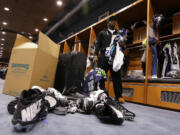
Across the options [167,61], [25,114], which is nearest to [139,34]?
[167,61]

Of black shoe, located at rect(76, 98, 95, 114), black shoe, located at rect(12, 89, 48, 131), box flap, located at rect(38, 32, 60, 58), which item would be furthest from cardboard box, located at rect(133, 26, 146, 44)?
black shoe, located at rect(12, 89, 48, 131)

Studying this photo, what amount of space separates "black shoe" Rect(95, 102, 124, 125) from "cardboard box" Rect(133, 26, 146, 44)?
210 cm

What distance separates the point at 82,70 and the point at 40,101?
113cm

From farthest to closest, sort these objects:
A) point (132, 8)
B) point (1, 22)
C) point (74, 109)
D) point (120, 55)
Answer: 1. point (1, 22)
2. point (132, 8)
3. point (120, 55)
4. point (74, 109)

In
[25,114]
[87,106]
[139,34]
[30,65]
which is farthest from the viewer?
[139,34]

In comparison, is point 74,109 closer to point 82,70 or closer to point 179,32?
point 82,70

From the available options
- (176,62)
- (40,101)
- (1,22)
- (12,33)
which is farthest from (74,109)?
(12,33)

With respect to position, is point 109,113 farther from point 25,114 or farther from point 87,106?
point 25,114

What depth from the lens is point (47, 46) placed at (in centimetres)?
139

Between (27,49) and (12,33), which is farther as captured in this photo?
(12,33)

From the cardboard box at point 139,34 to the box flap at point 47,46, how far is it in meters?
1.77

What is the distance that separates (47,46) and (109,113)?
101 centimetres

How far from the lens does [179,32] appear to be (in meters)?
1.97

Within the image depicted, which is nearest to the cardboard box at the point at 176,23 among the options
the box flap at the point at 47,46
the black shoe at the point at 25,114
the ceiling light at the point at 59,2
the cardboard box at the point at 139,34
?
the cardboard box at the point at 139,34
